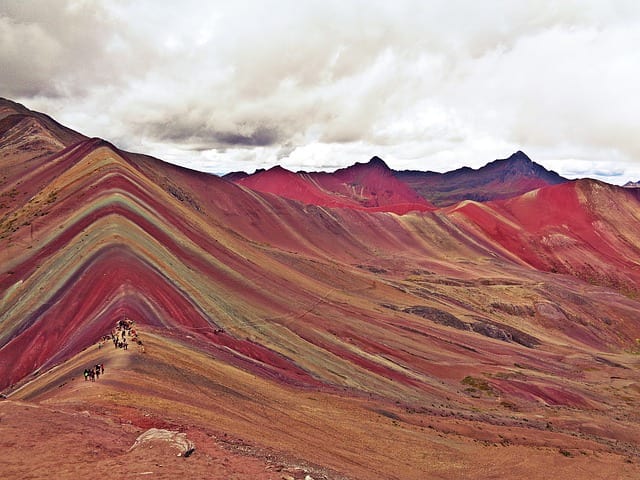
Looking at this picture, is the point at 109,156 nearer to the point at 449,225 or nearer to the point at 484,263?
the point at 484,263

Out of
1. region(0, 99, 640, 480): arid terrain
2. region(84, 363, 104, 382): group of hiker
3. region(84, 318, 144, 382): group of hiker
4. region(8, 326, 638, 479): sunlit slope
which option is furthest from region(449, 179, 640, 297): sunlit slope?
region(84, 363, 104, 382): group of hiker

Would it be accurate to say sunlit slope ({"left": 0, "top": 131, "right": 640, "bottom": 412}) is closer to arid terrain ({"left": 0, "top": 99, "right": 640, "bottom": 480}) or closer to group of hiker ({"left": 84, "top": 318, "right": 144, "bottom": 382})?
arid terrain ({"left": 0, "top": 99, "right": 640, "bottom": 480})

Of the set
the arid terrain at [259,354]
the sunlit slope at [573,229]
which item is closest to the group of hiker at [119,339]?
→ the arid terrain at [259,354]

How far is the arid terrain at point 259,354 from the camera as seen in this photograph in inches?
727

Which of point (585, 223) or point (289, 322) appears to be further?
point (585, 223)

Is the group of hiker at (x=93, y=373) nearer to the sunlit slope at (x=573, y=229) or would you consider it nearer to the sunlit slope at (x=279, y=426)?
the sunlit slope at (x=279, y=426)

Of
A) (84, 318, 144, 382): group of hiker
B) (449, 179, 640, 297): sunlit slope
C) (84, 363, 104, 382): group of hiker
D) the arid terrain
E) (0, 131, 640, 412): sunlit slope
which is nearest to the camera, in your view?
the arid terrain

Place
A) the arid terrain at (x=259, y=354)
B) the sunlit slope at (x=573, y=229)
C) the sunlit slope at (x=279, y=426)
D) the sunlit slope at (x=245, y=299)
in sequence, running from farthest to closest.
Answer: the sunlit slope at (x=573, y=229) < the sunlit slope at (x=245, y=299) < the arid terrain at (x=259, y=354) < the sunlit slope at (x=279, y=426)

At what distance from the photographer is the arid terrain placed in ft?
60.6

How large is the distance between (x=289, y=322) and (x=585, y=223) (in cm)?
15181

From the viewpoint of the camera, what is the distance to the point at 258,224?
366 feet

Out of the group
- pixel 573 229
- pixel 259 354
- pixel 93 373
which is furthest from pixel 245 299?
pixel 573 229

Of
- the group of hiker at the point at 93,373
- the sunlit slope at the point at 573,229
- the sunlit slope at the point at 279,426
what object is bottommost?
the sunlit slope at the point at 279,426

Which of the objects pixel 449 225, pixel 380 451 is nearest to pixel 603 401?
pixel 380 451
